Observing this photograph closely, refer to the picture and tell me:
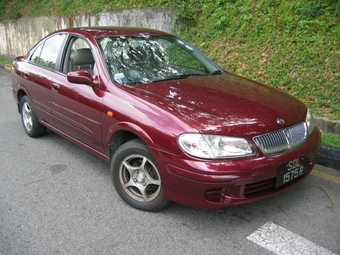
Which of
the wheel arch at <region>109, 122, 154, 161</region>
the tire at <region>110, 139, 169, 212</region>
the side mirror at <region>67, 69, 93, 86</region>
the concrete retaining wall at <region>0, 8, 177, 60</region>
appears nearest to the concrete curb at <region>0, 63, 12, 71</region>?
the concrete retaining wall at <region>0, 8, 177, 60</region>

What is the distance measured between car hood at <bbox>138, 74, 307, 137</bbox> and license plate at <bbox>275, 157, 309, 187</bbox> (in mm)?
328

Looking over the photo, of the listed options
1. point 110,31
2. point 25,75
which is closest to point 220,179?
point 110,31

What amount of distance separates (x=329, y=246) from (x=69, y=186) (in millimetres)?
2548

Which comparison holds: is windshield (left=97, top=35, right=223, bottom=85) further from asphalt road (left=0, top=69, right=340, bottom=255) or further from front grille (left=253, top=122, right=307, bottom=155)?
front grille (left=253, top=122, right=307, bottom=155)

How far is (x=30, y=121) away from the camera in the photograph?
5.43 metres

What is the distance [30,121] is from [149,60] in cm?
236

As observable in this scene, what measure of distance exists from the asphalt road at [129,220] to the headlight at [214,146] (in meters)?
0.68

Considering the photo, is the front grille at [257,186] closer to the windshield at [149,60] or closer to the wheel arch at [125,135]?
the wheel arch at [125,135]

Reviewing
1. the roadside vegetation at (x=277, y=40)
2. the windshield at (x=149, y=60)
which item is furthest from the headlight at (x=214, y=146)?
the roadside vegetation at (x=277, y=40)

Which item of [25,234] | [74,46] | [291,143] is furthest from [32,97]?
[291,143]

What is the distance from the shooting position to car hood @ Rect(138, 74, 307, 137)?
2.97m

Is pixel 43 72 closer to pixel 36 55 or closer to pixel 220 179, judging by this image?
pixel 36 55

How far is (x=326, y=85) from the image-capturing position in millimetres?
5902

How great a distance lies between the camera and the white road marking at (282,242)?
2.79 meters
